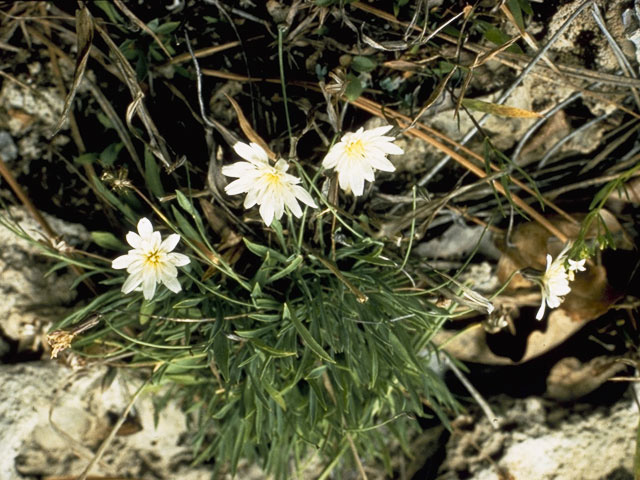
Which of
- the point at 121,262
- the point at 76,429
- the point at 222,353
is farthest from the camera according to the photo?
the point at 76,429

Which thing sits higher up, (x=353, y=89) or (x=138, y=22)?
(x=138, y=22)

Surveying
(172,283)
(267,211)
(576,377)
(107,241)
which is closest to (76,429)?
(107,241)

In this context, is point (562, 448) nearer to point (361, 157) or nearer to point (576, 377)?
point (576, 377)

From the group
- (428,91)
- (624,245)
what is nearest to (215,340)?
(428,91)

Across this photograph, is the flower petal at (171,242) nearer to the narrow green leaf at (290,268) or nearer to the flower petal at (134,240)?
the flower petal at (134,240)

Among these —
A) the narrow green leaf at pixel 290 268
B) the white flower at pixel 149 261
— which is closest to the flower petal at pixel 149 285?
the white flower at pixel 149 261

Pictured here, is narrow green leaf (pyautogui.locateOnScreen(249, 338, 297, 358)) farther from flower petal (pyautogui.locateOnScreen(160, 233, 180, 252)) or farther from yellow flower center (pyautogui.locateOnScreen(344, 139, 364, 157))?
yellow flower center (pyautogui.locateOnScreen(344, 139, 364, 157))

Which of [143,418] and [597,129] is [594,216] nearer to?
[597,129]

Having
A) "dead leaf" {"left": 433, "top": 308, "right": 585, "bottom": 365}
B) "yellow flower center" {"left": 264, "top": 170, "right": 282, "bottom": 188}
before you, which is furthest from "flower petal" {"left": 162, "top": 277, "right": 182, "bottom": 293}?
"dead leaf" {"left": 433, "top": 308, "right": 585, "bottom": 365}
